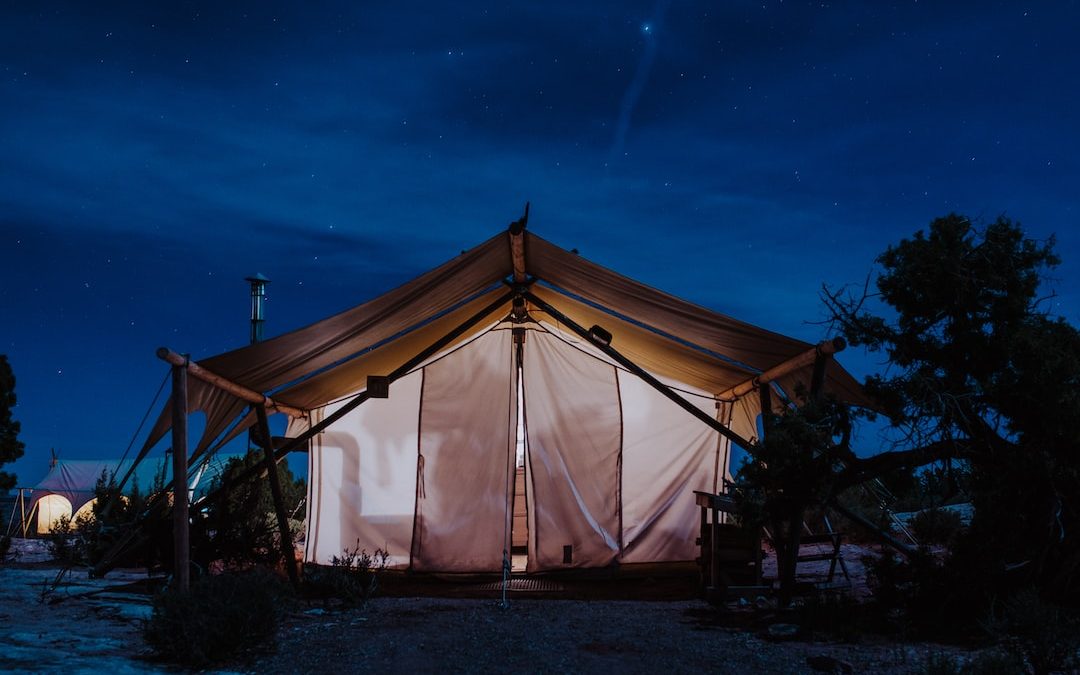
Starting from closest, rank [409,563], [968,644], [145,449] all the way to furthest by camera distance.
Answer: [968,644] → [145,449] → [409,563]

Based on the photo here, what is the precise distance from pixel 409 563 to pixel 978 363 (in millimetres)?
6293

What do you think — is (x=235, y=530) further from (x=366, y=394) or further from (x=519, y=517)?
(x=519, y=517)

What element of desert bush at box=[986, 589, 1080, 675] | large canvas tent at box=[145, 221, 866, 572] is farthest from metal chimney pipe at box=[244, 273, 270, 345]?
desert bush at box=[986, 589, 1080, 675]

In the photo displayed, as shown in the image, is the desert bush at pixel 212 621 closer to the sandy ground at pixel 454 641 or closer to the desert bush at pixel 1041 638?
the sandy ground at pixel 454 641

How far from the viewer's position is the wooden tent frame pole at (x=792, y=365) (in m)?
5.97

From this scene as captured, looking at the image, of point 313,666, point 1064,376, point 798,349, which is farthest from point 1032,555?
point 313,666

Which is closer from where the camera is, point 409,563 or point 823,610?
point 823,610

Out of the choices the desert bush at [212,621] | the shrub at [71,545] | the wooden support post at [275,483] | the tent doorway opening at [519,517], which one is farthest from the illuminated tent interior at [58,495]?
the desert bush at [212,621]

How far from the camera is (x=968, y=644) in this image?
4871 millimetres

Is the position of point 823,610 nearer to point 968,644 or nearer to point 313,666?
point 968,644

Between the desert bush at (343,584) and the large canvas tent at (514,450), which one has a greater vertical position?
the large canvas tent at (514,450)

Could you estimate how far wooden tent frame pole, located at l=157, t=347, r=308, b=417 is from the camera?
→ 567 centimetres

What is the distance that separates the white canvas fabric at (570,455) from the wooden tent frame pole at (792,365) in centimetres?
158

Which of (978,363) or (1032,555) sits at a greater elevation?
(978,363)
